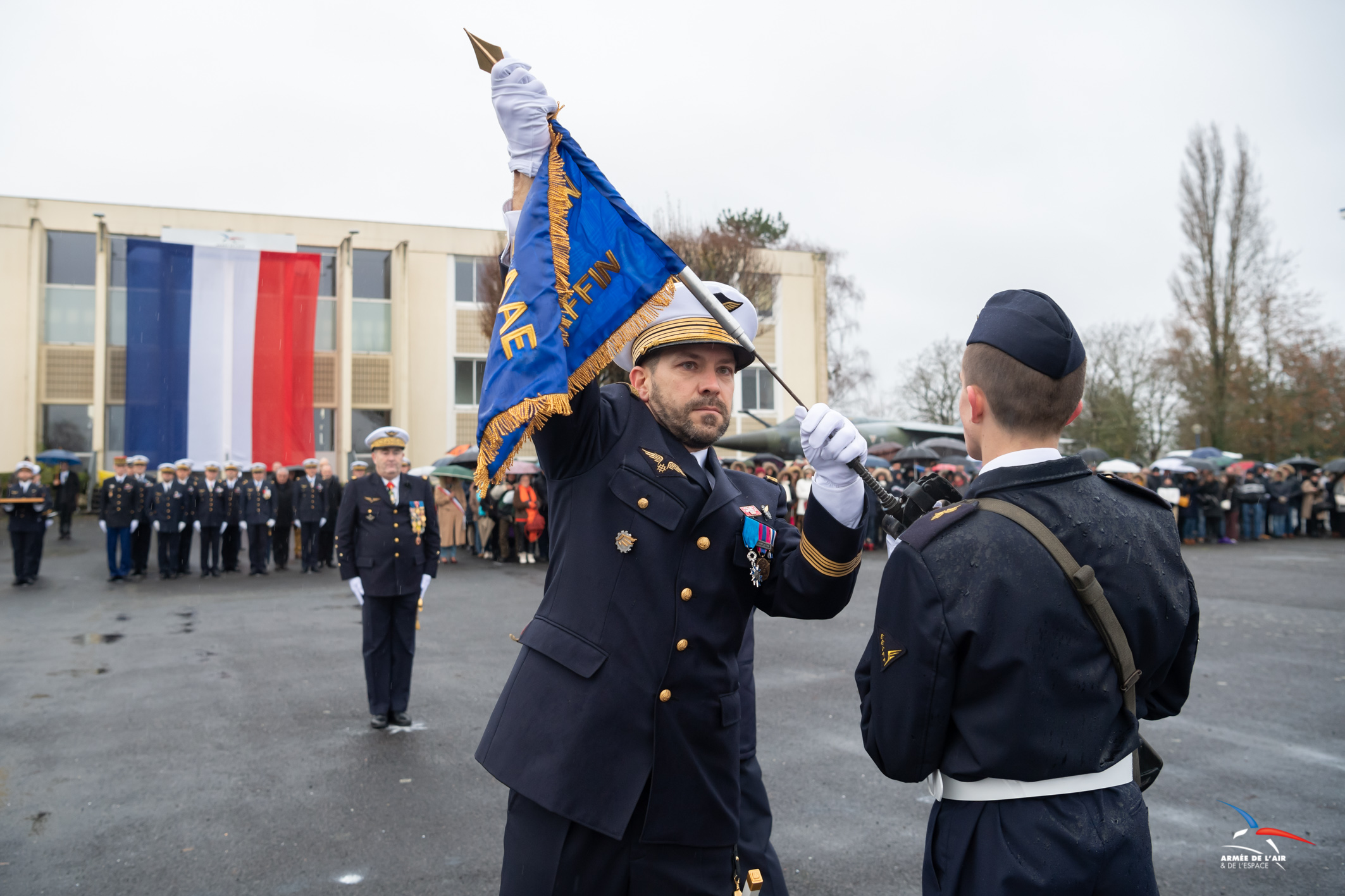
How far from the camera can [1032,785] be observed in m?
1.92

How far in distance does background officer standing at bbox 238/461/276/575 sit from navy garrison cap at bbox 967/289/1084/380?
17.5 metres

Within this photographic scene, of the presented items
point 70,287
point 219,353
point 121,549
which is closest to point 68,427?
point 70,287

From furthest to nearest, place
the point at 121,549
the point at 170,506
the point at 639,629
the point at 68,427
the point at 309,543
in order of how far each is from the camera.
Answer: the point at 68,427 → the point at 309,543 → the point at 170,506 → the point at 121,549 → the point at 639,629

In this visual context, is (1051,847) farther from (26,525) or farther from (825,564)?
(26,525)

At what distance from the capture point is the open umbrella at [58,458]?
24.7 m

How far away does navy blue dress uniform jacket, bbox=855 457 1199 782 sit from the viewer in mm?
1877

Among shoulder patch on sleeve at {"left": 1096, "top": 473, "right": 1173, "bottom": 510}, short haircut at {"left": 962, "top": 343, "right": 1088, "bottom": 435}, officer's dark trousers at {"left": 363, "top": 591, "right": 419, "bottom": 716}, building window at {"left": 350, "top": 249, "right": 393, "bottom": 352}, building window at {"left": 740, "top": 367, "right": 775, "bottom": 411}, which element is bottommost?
officer's dark trousers at {"left": 363, "top": 591, "right": 419, "bottom": 716}

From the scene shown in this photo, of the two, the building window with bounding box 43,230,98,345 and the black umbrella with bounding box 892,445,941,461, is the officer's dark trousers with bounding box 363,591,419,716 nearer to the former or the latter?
the black umbrella with bounding box 892,445,941,461

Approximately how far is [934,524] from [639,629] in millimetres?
820

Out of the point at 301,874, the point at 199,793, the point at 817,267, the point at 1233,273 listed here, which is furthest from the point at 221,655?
the point at 1233,273

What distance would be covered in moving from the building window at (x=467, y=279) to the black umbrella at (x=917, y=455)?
60.8 feet

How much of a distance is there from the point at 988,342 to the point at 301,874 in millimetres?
3967

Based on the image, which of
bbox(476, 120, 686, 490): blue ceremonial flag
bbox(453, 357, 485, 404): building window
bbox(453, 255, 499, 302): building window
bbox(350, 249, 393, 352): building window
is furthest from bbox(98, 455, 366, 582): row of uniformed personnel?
bbox(453, 255, 499, 302): building window

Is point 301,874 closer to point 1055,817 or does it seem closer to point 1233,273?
point 1055,817
